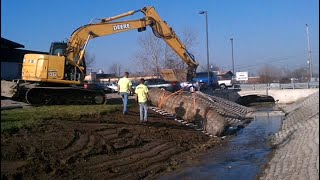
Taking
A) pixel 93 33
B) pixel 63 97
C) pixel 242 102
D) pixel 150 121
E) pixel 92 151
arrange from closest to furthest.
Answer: pixel 92 151 → pixel 150 121 → pixel 63 97 → pixel 93 33 → pixel 242 102

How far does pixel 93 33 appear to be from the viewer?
23.4 metres

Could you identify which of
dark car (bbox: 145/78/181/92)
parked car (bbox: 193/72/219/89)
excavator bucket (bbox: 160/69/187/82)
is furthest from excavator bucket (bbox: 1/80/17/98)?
parked car (bbox: 193/72/219/89)

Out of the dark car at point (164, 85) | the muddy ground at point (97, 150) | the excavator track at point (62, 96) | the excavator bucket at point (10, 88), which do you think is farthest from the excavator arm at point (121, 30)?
the muddy ground at point (97, 150)

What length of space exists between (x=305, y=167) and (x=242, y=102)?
41.0 meters

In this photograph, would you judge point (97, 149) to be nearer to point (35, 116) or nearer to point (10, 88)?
point (35, 116)

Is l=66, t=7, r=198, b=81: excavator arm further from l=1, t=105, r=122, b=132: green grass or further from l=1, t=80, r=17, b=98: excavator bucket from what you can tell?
l=1, t=105, r=122, b=132: green grass

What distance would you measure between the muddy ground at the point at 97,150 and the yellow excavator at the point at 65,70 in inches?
167

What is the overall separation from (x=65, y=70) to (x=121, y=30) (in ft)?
13.9

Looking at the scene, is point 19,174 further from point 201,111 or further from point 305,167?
point 201,111

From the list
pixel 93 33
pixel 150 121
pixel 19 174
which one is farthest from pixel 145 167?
pixel 93 33

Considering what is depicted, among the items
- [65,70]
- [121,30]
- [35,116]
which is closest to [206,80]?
[121,30]

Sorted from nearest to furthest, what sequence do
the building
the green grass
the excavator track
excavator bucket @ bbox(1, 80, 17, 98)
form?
the green grass → excavator bucket @ bbox(1, 80, 17, 98) → the excavator track → the building

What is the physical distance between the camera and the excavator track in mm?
20484

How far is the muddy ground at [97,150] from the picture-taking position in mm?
10859
